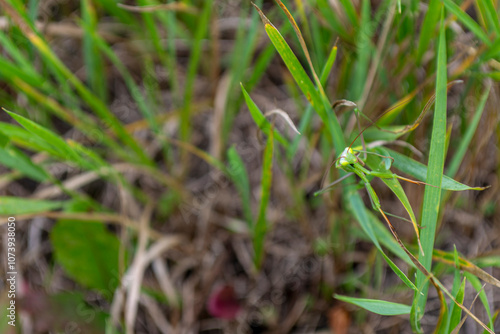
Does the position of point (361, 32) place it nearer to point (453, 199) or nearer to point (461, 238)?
point (453, 199)

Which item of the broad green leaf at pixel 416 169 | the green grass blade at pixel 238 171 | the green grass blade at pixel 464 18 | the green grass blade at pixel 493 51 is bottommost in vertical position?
the green grass blade at pixel 238 171

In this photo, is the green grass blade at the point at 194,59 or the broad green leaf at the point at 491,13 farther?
the green grass blade at the point at 194,59

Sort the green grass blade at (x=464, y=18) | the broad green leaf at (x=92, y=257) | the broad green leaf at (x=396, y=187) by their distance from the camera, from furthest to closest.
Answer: the broad green leaf at (x=92, y=257)
the green grass blade at (x=464, y=18)
the broad green leaf at (x=396, y=187)

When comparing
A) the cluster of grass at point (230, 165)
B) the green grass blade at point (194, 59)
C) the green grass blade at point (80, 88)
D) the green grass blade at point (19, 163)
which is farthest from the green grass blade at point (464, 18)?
the green grass blade at point (19, 163)

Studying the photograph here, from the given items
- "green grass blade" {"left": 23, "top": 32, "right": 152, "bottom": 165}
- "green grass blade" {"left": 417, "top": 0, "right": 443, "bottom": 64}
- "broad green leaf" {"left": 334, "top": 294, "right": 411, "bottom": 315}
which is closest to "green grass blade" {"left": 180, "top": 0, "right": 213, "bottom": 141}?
"green grass blade" {"left": 23, "top": 32, "right": 152, "bottom": 165}

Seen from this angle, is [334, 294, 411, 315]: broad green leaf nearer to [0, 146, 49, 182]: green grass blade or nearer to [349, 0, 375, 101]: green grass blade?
[349, 0, 375, 101]: green grass blade

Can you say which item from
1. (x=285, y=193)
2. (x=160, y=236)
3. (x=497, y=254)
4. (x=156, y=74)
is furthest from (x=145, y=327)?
(x=497, y=254)

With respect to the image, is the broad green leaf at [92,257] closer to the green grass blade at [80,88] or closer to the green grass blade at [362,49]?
the green grass blade at [80,88]

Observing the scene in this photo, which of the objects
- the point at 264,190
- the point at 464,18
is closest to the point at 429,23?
the point at 464,18

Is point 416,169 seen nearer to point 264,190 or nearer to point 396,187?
point 396,187

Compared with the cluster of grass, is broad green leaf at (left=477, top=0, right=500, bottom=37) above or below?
above
